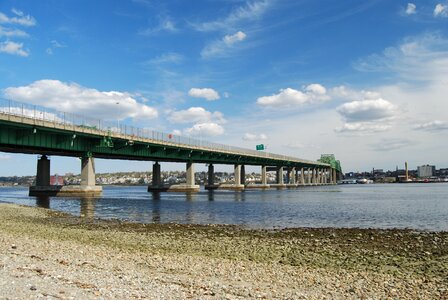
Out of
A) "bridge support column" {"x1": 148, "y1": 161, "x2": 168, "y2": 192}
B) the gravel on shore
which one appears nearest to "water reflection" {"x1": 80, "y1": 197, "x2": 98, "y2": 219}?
the gravel on shore

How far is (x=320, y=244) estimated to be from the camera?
980 inches

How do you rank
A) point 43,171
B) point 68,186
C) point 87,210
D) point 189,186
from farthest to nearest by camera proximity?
point 189,186
point 43,171
point 68,186
point 87,210

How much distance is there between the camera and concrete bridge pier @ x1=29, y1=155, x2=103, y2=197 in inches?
3588

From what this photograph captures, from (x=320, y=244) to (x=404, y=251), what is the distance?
478cm

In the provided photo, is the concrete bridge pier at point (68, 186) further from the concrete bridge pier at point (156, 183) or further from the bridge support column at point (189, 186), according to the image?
the concrete bridge pier at point (156, 183)

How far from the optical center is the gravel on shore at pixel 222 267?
12109 millimetres

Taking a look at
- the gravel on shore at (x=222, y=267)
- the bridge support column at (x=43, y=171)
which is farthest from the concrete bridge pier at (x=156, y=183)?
the gravel on shore at (x=222, y=267)

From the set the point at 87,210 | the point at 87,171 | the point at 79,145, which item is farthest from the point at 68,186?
the point at 87,210

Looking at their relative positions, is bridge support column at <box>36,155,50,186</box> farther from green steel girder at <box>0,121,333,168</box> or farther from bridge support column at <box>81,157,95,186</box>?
bridge support column at <box>81,157,95,186</box>

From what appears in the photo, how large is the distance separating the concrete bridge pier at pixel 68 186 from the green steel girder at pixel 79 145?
3156 millimetres

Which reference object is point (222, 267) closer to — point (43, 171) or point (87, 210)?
point (87, 210)

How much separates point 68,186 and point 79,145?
39.8ft

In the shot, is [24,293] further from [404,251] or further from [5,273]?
[404,251]

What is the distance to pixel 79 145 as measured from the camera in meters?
88.2
